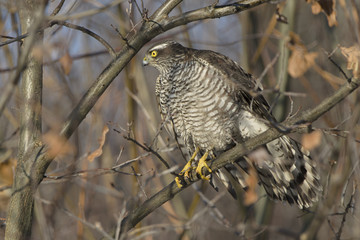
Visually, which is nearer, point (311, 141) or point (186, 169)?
point (311, 141)

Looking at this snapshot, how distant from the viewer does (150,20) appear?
3.01m

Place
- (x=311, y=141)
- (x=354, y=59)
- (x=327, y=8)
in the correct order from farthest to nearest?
1. (x=327, y=8)
2. (x=354, y=59)
3. (x=311, y=141)

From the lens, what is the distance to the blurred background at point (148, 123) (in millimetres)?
3139

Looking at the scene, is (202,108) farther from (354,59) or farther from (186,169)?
(354,59)

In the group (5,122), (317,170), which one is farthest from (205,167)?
(5,122)

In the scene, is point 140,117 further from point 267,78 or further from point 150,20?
point 150,20

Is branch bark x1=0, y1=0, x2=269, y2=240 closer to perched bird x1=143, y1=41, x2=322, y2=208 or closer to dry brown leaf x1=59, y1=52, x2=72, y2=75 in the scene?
dry brown leaf x1=59, y1=52, x2=72, y2=75

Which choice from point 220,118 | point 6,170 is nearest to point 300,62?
point 220,118

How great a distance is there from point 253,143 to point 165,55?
1940 mm

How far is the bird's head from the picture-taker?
Result: 4609 millimetres

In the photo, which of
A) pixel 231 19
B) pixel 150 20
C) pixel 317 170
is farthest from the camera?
pixel 231 19

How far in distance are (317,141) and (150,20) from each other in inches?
52.5

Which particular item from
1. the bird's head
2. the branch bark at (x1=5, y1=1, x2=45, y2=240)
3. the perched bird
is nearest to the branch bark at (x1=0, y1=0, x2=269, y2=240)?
the branch bark at (x1=5, y1=1, x2=45, y2=240)

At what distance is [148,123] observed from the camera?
189 inches
